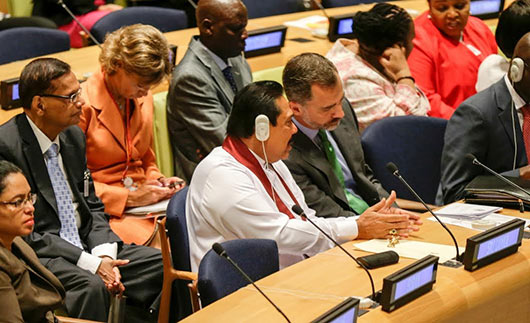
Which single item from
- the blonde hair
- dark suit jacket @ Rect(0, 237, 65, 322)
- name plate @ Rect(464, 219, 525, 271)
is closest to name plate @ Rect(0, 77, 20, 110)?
the blonde hair

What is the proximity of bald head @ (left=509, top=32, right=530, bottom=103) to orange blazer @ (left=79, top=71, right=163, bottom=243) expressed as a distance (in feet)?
5.23

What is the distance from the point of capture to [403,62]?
431 cm

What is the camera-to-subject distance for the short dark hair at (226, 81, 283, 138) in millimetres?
3025

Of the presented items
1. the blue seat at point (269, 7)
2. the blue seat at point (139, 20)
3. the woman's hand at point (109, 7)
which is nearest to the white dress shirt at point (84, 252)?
the blue seat at point (139, 20)

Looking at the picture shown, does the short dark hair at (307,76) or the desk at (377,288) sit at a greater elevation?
the short dark hair at (307,76)

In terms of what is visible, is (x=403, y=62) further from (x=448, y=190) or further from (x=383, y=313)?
(x=383, y=313)

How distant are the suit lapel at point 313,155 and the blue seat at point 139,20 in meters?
2.02

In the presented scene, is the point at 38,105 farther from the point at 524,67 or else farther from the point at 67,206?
the point at 524,67

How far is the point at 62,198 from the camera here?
11.0 feet

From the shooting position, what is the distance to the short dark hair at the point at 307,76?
11.1 feet

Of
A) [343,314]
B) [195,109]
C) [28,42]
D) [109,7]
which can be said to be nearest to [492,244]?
[343,314]

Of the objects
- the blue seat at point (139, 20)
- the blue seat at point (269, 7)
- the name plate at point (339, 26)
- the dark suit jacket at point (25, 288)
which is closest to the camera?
the dark suit jacket at point (25, 288)

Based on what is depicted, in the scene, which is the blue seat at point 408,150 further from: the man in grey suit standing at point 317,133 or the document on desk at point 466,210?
the document on desk at point 466,210

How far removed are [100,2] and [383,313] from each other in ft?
14.3
